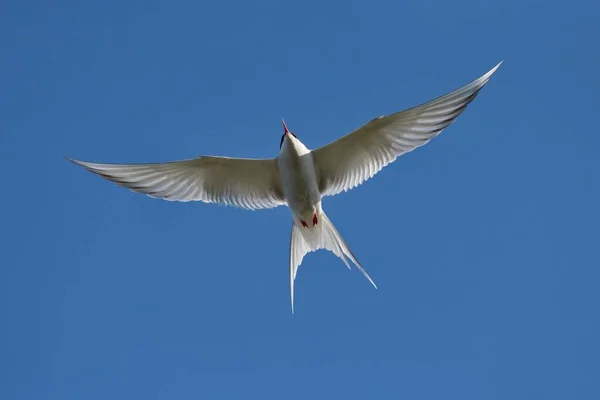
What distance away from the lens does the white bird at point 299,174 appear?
8469mm

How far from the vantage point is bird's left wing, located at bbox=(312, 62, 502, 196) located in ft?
26.6

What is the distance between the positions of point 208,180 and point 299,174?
1.14m

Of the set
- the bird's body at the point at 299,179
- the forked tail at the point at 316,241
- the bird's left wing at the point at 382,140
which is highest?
the bird's left wing at the point at 382,140

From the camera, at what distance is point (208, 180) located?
30.2 feet

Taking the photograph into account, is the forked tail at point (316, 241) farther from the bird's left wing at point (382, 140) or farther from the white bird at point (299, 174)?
the bird's left wing at point (382, 140)

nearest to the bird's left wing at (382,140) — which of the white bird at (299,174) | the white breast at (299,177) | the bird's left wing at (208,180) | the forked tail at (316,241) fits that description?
the white bird at (299,174)

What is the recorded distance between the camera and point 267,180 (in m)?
9.22

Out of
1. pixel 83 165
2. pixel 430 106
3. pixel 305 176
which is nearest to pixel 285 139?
pixel 305 176

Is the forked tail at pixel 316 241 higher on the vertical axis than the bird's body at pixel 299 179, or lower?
lower

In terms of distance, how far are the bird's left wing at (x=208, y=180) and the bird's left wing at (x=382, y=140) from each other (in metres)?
0.60

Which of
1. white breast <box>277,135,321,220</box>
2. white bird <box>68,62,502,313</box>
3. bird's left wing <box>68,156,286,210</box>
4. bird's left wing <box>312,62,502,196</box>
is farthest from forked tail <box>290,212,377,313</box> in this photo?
bird's left wing <box>68,156,286,210</box>

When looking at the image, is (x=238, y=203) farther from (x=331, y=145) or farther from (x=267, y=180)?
(x=331, y=145)

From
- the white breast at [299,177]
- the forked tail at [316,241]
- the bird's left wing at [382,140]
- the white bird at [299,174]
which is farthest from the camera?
the forked tail at [316,241]

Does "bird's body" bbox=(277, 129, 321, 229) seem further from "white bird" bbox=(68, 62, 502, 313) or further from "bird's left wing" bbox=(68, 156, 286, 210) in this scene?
"bird's left wing" bbox=(68, 156, 286, 210)
